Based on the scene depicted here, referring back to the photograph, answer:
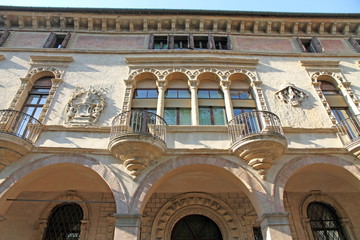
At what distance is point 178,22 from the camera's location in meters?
12.1

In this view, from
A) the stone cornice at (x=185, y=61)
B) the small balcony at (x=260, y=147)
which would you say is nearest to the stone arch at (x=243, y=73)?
the stone cornice at (x=185, y=61)

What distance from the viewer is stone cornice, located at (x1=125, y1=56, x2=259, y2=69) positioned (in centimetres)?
997

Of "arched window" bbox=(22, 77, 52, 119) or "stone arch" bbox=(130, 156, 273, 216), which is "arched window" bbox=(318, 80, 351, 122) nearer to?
"stone arch" bbox=(130, 156, 273, 216)

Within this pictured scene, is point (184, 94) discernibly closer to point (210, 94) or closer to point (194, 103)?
point (194, 103)

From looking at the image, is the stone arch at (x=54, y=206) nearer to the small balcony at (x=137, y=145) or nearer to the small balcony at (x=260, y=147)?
the small balcony at (x=137, y=145)

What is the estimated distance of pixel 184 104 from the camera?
9.09 metres

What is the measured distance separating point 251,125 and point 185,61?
4230 mm

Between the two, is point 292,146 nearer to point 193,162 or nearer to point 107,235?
point 193,162

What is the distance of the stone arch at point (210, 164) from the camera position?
21.0 ft

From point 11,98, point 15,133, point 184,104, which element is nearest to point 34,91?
point 11,98

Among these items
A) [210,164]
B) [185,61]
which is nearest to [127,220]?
[210,164]

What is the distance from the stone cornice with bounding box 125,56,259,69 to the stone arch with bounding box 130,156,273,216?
15.3ft

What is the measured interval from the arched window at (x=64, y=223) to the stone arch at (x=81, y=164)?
6.69 feet

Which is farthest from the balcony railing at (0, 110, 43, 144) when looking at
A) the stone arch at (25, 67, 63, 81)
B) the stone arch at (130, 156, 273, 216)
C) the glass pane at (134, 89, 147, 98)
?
the stone arch at (130, 156, 273, 216)
